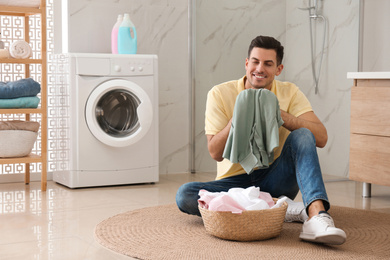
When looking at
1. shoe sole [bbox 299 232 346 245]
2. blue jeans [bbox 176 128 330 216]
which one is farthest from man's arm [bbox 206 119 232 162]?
shoe sole [bbox 299 232 346 245]

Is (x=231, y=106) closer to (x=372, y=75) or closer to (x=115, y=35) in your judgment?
(x=372, y=75)

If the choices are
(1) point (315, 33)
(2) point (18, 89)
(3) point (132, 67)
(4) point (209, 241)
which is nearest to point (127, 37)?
(3) point (132, 67)

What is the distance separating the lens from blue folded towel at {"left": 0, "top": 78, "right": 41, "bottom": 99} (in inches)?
137

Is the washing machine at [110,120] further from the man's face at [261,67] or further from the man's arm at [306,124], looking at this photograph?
the man's arm at [306,124]

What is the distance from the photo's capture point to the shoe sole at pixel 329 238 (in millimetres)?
2096

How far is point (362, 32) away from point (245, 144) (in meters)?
2.08

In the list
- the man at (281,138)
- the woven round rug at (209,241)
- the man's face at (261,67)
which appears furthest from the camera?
the man's face at (261,67)

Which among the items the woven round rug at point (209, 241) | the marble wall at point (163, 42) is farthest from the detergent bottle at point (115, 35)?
the woven round rug at point (209, 241)

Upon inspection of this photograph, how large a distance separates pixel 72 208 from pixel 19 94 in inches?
34.8

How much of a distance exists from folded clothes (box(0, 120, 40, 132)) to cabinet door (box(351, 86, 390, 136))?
6.44ft

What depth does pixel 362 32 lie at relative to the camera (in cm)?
407

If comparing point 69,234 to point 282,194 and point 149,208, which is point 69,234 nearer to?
point 149,208

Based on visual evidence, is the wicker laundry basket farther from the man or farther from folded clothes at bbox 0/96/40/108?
folded clothes at bbox 0/96/40/108

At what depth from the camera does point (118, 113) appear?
3.85 metres
